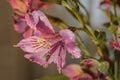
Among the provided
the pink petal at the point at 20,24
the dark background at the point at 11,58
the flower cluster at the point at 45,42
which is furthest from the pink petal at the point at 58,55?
the dark background at the point at 11,58

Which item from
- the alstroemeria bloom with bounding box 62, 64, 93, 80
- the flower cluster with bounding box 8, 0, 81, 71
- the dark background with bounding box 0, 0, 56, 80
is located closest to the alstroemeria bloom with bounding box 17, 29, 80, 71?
the flower cluster with bounding box 8, 0, 81, 71

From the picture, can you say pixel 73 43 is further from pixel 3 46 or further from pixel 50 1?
pixel 3 46

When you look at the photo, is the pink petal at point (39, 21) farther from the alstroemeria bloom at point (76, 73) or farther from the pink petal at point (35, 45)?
the alstroemeria bloom at point (76, 73)

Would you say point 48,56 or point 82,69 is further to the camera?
point 82,69

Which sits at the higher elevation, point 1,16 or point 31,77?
point 1,16

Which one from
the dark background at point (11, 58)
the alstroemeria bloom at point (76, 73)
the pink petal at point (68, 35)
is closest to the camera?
the pink petal at point (68, 35)

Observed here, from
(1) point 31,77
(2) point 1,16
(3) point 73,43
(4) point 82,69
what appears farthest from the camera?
(1) point 31,77

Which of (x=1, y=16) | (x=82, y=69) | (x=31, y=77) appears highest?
(x=1, y=16)

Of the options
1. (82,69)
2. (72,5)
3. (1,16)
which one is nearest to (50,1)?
(72,5)

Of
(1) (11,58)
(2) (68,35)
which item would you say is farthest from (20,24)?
(1) (11,58)
